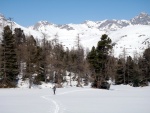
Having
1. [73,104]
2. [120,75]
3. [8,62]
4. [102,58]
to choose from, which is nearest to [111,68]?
[102,58]

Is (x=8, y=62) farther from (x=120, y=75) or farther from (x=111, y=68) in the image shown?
(x=120, y=75)

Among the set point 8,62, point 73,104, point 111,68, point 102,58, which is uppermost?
point 102,58

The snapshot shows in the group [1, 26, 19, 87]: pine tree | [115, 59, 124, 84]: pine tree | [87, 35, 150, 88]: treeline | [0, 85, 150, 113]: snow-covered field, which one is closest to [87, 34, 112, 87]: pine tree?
[87, 35, 150, 88]: treeline

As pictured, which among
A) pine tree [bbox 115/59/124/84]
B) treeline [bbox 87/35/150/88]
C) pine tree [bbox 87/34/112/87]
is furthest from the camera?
pine tree [bbox 115/59/124/84]

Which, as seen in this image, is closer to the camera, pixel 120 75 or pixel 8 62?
pixel 8 62

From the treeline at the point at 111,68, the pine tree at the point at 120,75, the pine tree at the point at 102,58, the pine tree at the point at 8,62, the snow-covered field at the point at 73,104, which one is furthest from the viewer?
the pine tree at the point at 120,75

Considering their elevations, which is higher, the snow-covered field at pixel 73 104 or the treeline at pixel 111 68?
the treeline at pixel 111 68

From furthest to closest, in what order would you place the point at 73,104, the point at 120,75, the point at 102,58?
the point at 120,75 < the point at 102,58 < the point at 73,104

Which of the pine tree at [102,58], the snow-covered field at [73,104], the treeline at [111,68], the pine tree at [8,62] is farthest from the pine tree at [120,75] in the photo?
the snow-covered field at [73,104]

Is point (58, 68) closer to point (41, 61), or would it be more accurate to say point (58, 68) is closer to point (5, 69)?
point (41, 61)

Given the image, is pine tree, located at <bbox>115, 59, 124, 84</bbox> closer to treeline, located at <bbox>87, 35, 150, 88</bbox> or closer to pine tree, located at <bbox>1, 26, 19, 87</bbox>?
treeline, located at <bbox>87, 35, 150, 88</bbox>

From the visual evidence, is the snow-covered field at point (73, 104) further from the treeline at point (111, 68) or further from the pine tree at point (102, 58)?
the treeline at point (111, 68)

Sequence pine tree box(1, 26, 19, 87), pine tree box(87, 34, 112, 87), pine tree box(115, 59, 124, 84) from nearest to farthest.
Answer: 1. pine tree box(1, 26, 19, 87)
2. pine tree box(87, 34, 112, 87)
3. pine tree box(115, 59, 124, 84)

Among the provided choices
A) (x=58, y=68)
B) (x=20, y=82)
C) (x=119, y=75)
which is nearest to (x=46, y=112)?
(x=20, y=82)
